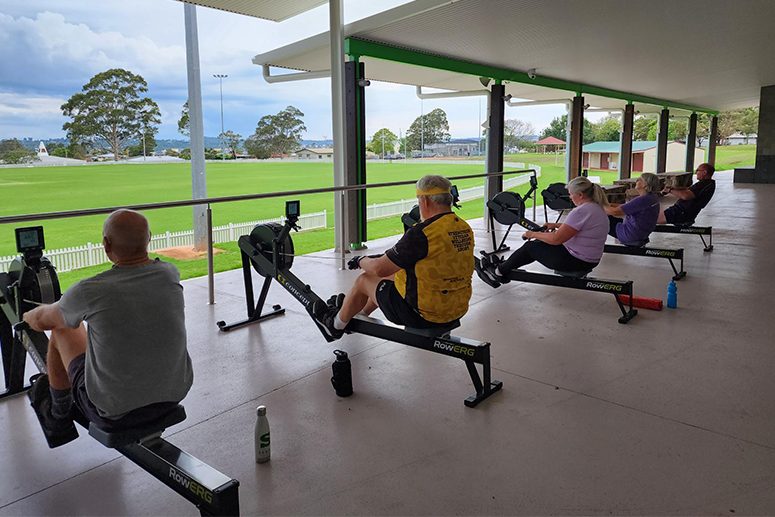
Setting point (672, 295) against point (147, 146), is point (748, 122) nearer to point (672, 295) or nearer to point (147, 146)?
point (147, 146)

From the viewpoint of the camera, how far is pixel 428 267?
8.96ft

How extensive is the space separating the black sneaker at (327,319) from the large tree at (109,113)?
3197cm

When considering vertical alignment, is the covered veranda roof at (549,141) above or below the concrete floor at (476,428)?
above

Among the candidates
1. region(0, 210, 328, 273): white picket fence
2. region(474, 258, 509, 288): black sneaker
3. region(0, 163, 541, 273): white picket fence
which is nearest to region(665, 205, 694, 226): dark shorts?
region(0, 163, 541, 273): white picket fence

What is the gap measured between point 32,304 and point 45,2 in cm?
4871

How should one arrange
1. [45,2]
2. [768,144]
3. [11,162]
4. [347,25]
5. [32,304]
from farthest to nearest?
1. [45,2]
2. [11,162]
3. [768,144]
4. [347,25]
5. [32,304]

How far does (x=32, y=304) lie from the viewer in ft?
8.63

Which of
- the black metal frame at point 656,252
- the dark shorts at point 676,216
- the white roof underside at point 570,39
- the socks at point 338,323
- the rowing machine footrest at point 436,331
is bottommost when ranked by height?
the socks at point 338,323

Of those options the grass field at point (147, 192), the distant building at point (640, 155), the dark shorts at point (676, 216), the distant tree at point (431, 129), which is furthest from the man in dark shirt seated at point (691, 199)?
the distant tree at point (431, 129)

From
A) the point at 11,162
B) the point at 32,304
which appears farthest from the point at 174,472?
the point at 11,162

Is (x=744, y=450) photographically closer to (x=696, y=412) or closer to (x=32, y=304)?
(x=696, y=412)

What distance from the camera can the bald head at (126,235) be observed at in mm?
1829

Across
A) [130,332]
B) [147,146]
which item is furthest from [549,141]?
[130,332]

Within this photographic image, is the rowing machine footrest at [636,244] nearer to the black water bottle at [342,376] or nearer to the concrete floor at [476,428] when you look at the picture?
the concrete floor at [476,428]
